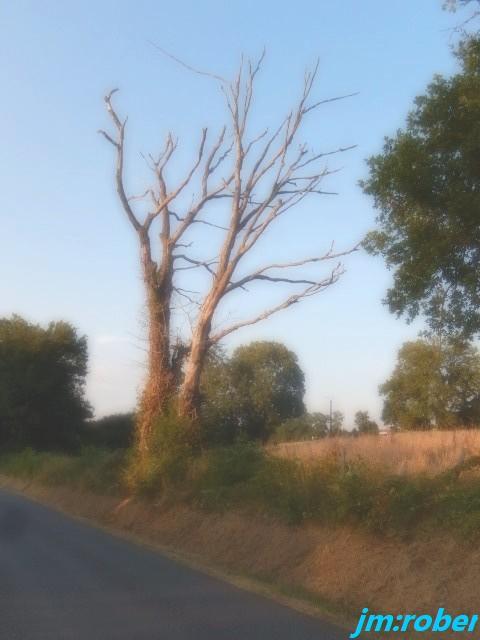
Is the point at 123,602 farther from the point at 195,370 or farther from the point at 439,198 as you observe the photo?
the point at 195,370

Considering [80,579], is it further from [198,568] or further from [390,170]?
[390,170]

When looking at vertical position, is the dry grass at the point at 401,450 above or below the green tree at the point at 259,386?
below

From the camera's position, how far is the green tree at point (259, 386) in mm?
52375

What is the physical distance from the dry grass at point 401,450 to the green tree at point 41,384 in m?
36.2

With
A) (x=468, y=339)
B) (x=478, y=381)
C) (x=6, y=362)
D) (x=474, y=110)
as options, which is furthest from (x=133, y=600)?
(x=6, y=362)

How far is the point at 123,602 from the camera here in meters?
11.1

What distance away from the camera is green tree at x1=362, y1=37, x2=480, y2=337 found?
1397 centimetres

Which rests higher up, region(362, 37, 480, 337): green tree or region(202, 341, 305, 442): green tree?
region(202, 341, 305, 442): green tree

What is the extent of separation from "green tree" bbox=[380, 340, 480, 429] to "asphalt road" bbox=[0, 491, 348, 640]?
59.8 feet

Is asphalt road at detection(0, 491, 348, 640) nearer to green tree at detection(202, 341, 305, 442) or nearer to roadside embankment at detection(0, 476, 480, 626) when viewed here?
roadside embankment at detection(0, 476, 480, 626)

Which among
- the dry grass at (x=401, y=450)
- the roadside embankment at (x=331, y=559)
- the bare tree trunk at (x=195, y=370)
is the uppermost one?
the bare tree trunk at (x=195, y=370)

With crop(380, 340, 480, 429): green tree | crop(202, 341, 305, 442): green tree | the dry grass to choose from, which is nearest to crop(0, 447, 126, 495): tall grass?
the dry grass

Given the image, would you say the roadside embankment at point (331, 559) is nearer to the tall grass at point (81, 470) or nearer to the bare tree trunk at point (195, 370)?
the bare tree trunk at point (195, 370)

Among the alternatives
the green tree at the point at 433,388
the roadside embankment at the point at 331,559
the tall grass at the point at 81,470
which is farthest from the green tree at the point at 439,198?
the green tree at the point at 433,388
